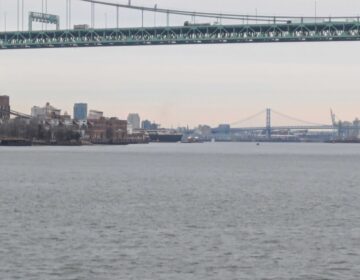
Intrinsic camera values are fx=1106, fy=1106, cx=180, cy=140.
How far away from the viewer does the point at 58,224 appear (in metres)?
31.3

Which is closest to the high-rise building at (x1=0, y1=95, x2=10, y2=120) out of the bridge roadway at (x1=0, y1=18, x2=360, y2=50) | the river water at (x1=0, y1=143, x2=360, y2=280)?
the bridge roadway at (x1=0, y1=18, x2=360, y2=50)

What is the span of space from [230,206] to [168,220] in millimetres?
5968

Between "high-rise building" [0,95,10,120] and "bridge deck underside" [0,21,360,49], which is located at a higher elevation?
"bridge deck underside" [0,21,360,49]

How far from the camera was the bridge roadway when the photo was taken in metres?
87.3

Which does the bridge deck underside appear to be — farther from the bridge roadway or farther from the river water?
the river water

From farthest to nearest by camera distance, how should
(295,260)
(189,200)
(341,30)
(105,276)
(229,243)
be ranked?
1. (341,30)
2. (189,200)
3. (229,243)
4. (295,260)
5. (105,276)

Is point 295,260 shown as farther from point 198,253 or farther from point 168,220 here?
point 168,220

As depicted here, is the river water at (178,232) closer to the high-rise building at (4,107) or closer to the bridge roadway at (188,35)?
the bridge roadway at (188,35)

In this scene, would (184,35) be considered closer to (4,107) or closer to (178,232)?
(178,232)

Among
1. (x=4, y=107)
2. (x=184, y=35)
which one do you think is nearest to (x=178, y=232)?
(x=184, y=35)

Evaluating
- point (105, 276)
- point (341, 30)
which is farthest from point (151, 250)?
point (341, 30)

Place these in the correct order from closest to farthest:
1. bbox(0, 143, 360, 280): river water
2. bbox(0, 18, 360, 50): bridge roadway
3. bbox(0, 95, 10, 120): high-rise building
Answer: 1. bbox(0, 143, 360, 280): river water
2. bbox(0, 18, 360, 50): bridge roadway
3. bbox(0, 95, 10, 120): high-rise building

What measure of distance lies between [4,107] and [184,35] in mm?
88438

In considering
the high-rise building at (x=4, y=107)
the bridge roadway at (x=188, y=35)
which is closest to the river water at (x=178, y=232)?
the bridge roadway at (x=188, y=35)
